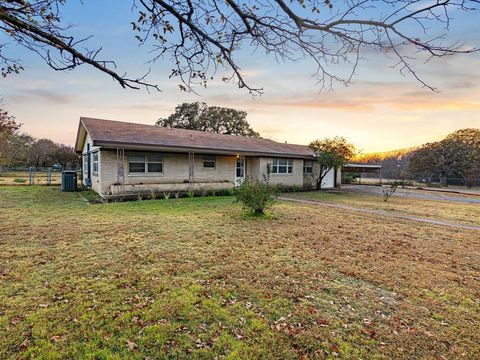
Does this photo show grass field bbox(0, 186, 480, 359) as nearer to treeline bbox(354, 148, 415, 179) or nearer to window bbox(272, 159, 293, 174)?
window bbox(272, 159, 293, 174)

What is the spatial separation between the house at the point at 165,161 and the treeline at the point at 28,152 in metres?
12.0

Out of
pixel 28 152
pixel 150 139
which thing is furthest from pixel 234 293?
pixel 28 152

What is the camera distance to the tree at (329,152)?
64.3ft

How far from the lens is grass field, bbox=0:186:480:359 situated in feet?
8.96

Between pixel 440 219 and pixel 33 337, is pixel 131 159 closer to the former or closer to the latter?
pixel 33 337

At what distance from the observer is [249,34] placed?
11.0 ft

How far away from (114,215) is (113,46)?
6271 millimetres

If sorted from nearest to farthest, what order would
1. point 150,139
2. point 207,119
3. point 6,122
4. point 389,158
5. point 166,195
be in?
1. point 166,195
2. point 150,139
3. point 6,122
4. point 207,119
5. point 389,158

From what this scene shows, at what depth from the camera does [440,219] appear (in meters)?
10.0

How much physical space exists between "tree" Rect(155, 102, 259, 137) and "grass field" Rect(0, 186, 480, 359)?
33614 mm

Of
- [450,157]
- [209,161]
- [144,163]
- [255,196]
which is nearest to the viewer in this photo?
[255,196]

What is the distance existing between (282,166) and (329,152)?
12.2 feet

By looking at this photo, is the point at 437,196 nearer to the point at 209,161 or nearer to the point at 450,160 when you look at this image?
the point at 209,161

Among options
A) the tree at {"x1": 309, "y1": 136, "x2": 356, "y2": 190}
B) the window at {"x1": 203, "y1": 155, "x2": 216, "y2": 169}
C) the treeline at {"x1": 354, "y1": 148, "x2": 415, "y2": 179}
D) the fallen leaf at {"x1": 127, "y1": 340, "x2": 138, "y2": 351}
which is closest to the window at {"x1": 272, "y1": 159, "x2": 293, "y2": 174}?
the tree at {"x1": 309, "y1": 136, "x2": 356, "y2": 190}
